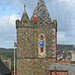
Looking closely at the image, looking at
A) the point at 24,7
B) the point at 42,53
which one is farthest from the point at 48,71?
the point at 24,7

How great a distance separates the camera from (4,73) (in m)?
40.7

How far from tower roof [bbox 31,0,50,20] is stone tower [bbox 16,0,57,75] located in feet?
3.68

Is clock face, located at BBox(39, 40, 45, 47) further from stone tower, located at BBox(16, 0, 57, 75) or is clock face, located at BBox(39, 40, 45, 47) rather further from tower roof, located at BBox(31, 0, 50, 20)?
tower roof, located at BBox(31, 0, 50, 20)

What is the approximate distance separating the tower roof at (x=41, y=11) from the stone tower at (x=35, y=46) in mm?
1123

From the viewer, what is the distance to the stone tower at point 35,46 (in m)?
38.8

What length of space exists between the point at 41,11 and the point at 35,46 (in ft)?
21.2

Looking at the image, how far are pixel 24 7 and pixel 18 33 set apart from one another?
16.7 ft

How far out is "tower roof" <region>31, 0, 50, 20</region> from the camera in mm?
40188

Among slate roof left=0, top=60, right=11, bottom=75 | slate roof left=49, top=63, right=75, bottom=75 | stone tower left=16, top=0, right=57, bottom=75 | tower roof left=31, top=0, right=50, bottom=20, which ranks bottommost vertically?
slate roof left=0, top=60, right=11, bottom=75

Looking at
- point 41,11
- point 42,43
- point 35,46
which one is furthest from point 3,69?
point 41,11

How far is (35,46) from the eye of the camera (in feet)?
128

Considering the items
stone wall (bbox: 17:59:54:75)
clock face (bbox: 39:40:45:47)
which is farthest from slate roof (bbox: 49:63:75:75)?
clock face (bbox: 39:40:45:47)

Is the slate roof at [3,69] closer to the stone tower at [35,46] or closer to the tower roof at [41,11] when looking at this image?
the stone tower at [35,46]

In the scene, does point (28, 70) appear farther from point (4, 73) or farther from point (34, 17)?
point (34, 17)
